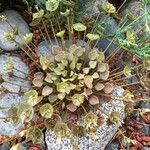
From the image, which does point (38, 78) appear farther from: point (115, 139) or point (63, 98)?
point (115, 139)

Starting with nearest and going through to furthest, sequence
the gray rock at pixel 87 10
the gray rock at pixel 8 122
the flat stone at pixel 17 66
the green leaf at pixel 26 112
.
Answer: the green leaf at pixel 26 112 → the gray rock at pixel 8 122 → the flat stone at pixel 17 66 → the gray rock at pixel 87 10

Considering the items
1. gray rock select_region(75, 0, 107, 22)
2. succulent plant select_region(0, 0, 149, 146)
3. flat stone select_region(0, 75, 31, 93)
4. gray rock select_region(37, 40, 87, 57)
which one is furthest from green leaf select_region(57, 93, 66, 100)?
gray rock select_region(75, 0, 107, 22)

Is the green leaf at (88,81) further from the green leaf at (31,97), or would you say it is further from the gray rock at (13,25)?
the gray rock at (13,25)

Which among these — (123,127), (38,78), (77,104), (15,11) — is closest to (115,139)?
(123,127)

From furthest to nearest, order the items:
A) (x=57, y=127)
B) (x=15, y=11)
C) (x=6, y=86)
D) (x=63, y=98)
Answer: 1. (x=15, y=11)
2. (x=6, y=86)
3. (x=63, y=98)
4. (x=57, y=127)

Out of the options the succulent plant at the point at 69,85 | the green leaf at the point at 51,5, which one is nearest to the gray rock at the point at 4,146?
the succulent plant at the point at 69,85

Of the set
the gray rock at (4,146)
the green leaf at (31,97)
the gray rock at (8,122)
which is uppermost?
the green leaf at (31,97)

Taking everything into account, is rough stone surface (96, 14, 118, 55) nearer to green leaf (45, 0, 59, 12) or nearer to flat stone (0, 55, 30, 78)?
green leaf (45, 0, 59, 12)
